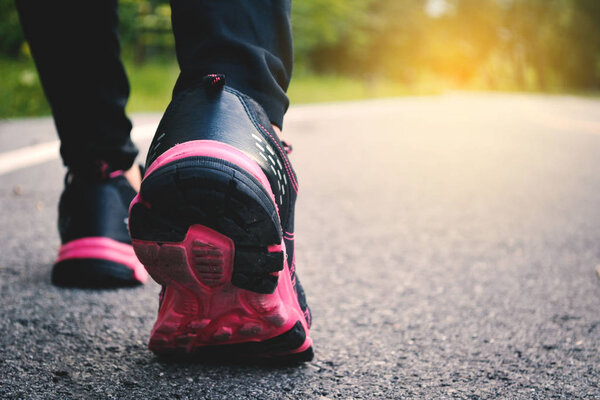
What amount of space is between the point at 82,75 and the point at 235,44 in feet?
1.77

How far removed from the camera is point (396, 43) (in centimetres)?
2414

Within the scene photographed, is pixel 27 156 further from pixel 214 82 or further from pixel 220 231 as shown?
pixel 220 231

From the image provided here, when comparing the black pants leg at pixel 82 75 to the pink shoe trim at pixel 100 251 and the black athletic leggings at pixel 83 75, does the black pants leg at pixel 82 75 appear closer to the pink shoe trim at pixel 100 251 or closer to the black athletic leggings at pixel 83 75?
the black athletic leggings at pixel 83 75

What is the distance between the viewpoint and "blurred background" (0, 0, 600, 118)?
9.26m

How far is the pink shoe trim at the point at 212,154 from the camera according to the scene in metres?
0.77

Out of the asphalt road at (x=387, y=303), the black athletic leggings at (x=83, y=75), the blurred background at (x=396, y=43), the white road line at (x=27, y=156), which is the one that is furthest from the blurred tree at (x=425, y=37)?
the black athletic leggings at (x=83, y=75)

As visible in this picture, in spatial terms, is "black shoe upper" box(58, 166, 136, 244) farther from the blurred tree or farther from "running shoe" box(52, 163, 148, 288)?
the blurred tree

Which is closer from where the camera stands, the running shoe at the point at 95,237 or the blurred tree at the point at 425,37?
the running shoe at the point at 95,237

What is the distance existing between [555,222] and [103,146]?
4.97 ft

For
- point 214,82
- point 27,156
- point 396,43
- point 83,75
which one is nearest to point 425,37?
point 396,43

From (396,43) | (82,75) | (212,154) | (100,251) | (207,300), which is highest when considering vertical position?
(212,154)

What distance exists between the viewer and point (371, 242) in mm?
1761

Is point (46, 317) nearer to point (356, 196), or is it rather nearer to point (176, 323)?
point (176, 323)

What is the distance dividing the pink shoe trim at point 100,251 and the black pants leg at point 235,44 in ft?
1.55
